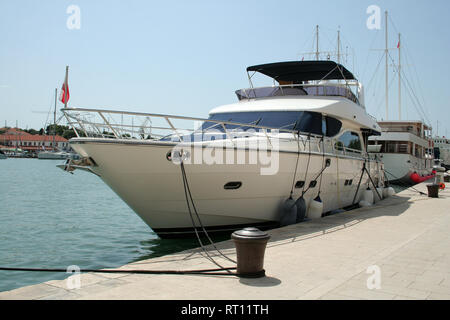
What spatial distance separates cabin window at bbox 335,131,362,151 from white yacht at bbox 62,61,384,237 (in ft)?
0.21

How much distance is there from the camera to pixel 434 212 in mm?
11219

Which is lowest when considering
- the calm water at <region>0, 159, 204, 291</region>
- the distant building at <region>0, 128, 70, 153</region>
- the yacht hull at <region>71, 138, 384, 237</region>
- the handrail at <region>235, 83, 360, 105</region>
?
the calm water at <region>0, 159, 204, 291</region>

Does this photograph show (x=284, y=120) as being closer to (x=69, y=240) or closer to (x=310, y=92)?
(x=310, y=92)

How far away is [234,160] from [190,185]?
98 centimetres

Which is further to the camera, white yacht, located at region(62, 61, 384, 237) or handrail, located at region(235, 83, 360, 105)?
handrail, located at region(235, 83, 360, 105)

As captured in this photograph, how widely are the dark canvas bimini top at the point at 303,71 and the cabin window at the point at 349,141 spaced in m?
1.84

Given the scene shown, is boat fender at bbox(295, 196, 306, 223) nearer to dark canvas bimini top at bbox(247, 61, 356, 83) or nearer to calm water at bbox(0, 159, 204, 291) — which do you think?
calm water at bbox(0, 159, 204, 291)

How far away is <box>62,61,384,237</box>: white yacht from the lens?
7.32m

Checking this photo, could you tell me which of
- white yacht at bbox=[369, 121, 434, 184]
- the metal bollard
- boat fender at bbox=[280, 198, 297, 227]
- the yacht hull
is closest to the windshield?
the yacht hull

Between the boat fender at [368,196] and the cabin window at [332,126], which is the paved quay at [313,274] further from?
the boat fender at [368,196]

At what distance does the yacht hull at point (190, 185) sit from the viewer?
7.23 m
